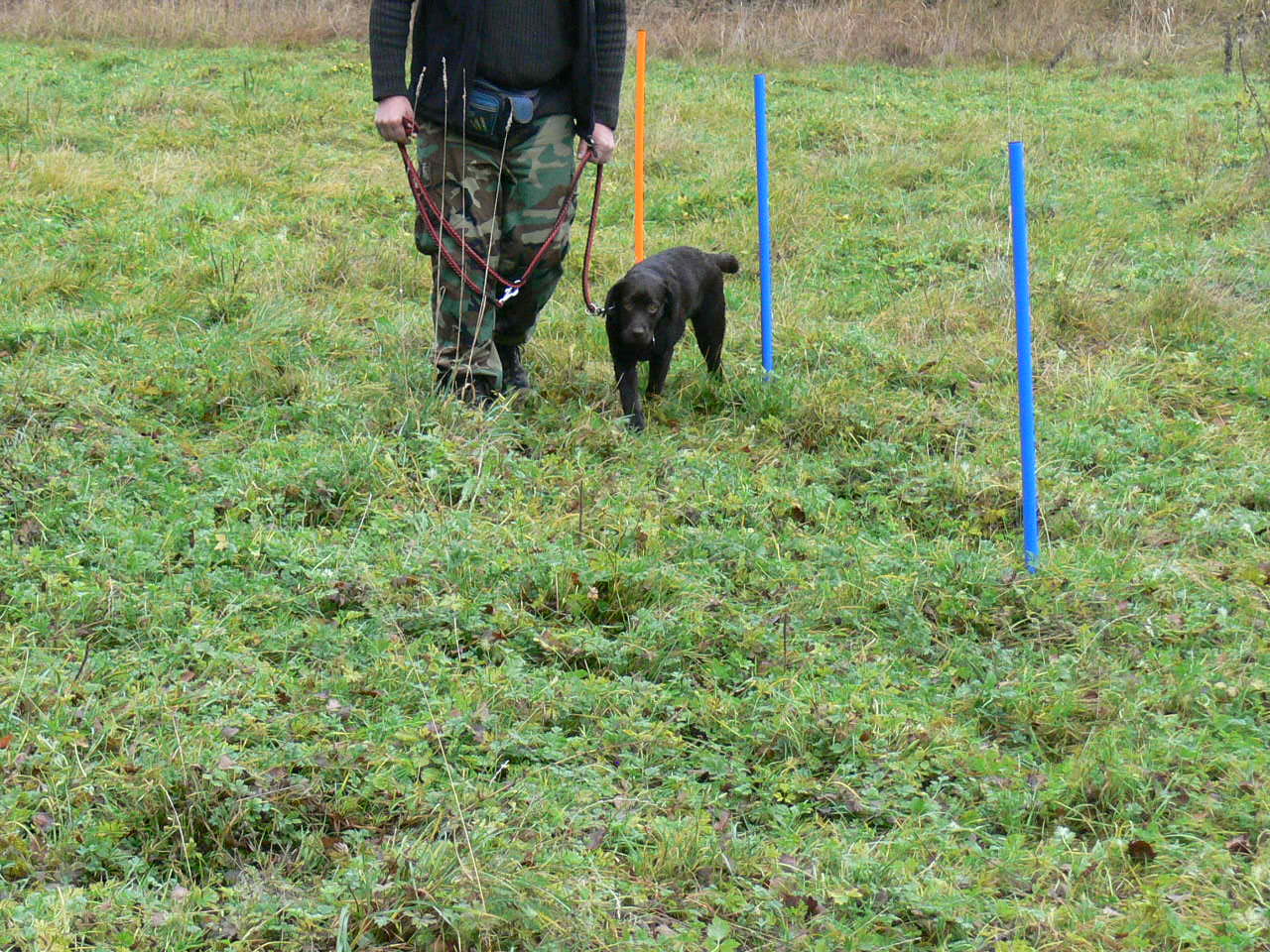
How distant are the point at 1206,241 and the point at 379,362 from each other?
204 inches

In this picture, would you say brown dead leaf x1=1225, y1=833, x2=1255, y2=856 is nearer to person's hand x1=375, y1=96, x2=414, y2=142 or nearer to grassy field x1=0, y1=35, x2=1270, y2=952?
grassy field x1=0, y1=35, x2=1270, y2=952

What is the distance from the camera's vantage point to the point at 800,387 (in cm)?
574

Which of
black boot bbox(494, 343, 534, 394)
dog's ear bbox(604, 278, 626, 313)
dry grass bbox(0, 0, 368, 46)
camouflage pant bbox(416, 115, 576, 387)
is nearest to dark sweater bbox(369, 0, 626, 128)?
camouflage pant bbox(416, 115, 576, 387)

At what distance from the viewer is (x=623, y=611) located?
3.87 m

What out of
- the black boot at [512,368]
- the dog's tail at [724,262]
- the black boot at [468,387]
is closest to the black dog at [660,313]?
the dog's tail at [724,262]

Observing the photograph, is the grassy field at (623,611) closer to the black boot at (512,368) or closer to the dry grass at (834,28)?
the black boot at (512,368)

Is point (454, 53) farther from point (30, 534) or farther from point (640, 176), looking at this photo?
point (30, 534)

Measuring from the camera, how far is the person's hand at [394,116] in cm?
481

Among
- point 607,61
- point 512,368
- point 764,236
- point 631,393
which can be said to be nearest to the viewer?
point 607,61

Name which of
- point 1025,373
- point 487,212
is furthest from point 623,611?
point 487,212

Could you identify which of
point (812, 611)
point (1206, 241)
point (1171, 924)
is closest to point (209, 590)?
point (812, 611)

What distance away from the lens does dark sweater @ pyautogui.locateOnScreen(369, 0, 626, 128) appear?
487cm

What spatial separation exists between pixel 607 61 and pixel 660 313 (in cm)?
101

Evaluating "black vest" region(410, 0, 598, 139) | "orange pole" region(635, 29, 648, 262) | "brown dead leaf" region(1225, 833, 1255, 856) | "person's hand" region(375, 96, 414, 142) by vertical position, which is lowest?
"brown dead leaf" region(1225, 833, 1255, 856)
